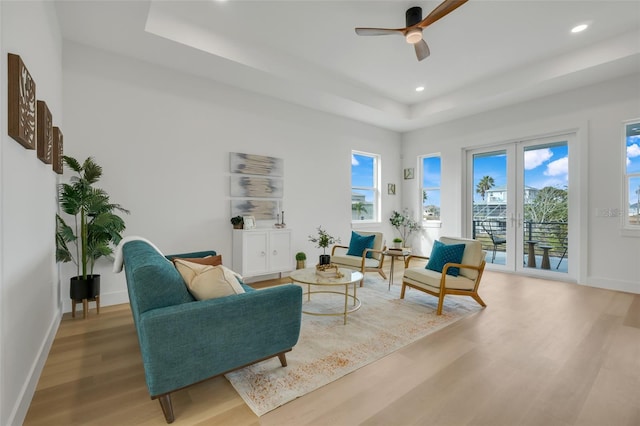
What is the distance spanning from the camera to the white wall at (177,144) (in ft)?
11.6

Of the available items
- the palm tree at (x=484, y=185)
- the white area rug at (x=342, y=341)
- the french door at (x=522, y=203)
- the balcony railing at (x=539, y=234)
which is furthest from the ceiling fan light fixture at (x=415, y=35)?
the palm tree at (x=484, y=185)

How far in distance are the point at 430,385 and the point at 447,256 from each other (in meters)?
1.89

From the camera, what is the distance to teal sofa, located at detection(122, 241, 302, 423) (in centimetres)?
157

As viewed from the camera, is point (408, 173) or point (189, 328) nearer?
point (189, 328)

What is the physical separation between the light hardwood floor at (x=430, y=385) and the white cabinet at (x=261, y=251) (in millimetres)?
1612

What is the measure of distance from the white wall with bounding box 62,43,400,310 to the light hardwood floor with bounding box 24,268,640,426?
147 centimetres

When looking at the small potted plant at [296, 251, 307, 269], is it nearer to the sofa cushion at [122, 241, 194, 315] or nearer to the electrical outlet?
the sofa cushion at [122, 241, 194, 315]

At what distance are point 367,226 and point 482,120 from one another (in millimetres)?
3088

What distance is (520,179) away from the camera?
532 centimetres

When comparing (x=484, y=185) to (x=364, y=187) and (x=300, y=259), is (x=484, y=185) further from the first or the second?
(x=300, y=259)

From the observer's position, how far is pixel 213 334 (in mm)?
1716

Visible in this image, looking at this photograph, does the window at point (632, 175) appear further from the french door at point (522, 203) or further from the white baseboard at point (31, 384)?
the white baseboard at point (31, 384)

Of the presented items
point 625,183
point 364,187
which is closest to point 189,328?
point 364,187

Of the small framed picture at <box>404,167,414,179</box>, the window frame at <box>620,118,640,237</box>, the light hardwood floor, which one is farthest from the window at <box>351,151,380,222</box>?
the window frame at <box>620,118,640,237</box>
